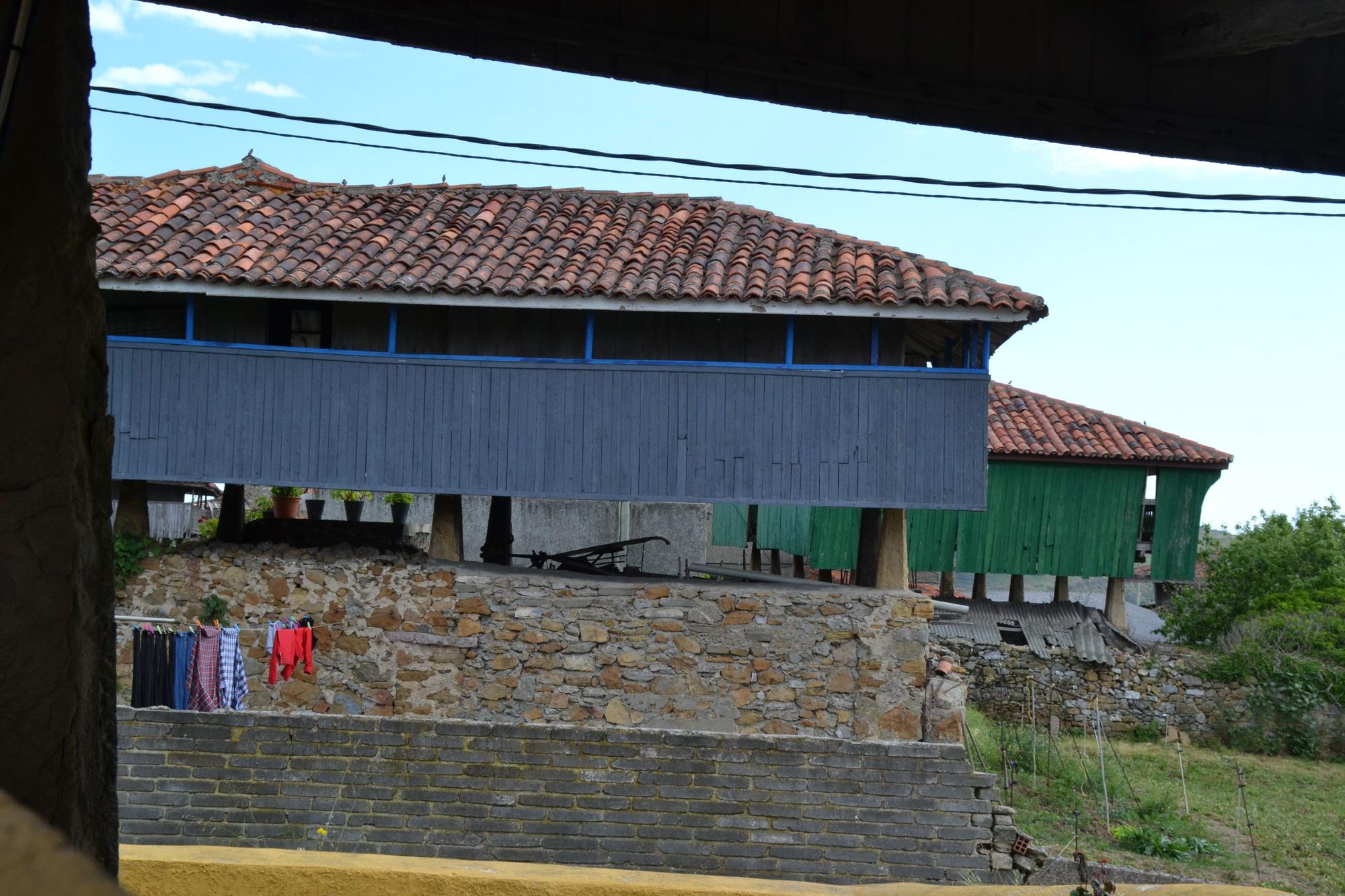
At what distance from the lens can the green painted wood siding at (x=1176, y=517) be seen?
20.1m

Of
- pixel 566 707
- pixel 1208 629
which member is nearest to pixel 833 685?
pixel 566 707

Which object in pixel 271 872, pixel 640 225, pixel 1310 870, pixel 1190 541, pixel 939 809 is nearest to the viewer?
pixel 271 872

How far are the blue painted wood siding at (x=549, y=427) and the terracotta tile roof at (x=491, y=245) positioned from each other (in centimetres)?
85

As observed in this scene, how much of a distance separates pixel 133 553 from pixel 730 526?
12178 mm

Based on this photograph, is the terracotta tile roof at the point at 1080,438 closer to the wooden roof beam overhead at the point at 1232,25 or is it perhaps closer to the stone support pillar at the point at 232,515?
the stone support pillar at the point at 232,515

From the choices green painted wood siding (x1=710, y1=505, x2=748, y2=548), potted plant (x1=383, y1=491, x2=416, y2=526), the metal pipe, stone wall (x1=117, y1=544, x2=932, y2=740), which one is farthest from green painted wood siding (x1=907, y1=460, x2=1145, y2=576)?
potted plant (x1=383, y1=491, x2=416, y2=526)

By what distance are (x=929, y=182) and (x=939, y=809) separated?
4.89 meters

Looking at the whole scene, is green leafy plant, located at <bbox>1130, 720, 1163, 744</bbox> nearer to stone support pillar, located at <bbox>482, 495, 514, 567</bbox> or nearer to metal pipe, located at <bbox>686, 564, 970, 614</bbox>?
metal pipe, located at <bbox>686, 564, 970, 614</bbox>

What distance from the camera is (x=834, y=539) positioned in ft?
63.9

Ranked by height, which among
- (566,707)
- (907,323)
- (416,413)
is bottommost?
(566,707)

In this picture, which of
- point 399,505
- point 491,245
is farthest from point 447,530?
point 399,505

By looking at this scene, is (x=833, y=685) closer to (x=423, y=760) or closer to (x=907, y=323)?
(x=907, y=323)

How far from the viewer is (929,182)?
18.9 ft

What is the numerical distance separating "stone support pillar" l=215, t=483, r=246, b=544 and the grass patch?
9543 millimetres
